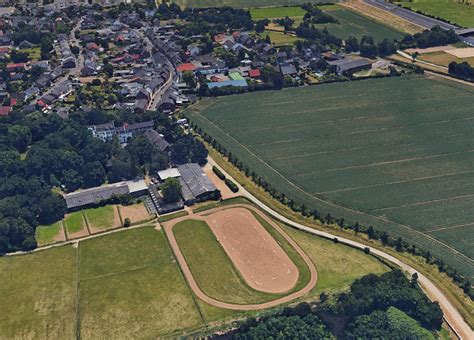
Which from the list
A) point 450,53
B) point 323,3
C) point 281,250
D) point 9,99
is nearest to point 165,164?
point 281,250

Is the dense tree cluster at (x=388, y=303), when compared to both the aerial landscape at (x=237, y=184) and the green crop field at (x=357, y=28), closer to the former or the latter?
the aerial landscape at (x=237, y=184)

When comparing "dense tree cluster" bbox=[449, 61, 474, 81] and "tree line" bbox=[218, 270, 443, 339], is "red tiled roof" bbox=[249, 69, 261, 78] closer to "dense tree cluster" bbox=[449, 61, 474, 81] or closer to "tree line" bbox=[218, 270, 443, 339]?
"dense tree cluster" bbox=[449, 61, 474, 81]

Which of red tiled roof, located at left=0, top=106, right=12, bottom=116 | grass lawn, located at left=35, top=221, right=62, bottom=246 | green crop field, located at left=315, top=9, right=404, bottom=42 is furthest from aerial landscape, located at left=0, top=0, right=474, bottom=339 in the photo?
red tiled roof, located at left=0, top=106, right=12, bottom=116

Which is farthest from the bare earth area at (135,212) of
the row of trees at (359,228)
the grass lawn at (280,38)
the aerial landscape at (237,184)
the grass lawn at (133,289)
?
the grass lawn at (280,38)

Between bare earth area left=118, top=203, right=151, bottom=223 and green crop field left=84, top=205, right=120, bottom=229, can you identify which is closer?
green crop field left=84, top=205, right=120, bottom=229

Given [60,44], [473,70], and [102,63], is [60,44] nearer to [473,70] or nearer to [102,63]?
[102,63]

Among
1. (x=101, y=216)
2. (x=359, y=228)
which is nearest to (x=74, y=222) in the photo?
(x=101, y=216)
